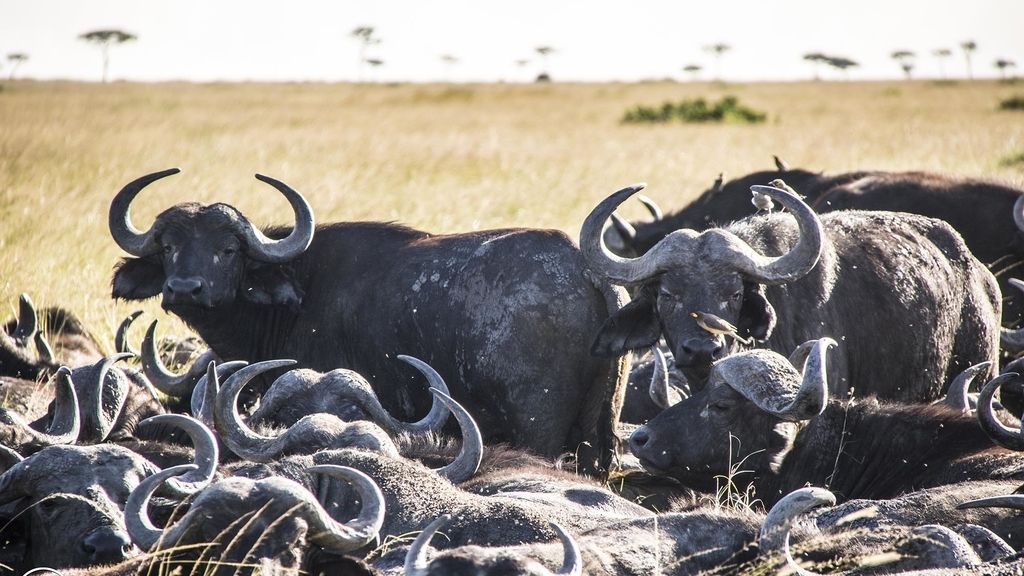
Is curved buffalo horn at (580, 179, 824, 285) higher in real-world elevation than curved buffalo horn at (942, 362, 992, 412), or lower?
higher

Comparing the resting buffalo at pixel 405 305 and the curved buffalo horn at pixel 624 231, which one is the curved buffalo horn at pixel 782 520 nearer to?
the resting buffalo at pixel 405 305

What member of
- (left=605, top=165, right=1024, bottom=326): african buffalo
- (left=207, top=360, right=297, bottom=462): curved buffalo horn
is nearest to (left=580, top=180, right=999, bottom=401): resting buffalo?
(left=605, top=165, right=1024, bottom=326): african buffalo

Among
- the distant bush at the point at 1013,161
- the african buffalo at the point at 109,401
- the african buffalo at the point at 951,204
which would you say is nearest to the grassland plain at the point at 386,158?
the distant bush at the point at 1013,161

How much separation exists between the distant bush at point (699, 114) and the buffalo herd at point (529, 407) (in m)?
23.9

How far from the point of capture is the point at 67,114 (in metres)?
29.9

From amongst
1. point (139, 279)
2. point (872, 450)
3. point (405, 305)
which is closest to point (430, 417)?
point (405, 305)

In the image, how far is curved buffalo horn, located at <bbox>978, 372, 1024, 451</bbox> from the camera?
543 centimetres

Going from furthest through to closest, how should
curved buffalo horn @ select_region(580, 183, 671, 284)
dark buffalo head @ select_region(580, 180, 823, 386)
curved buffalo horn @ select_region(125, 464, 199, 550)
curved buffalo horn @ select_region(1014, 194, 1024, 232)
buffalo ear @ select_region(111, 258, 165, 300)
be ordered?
curved buffalo horn @ select_region(1014, 194, 1024, 232) < buffalo ear @ select_region(111, 258, 165, 300) < curved buffalo horn @ select_region(580, 183, 671, 284) < dark buffalo head @ select_region(580, 180, 823, 386) < curved buffalo horn @ select_region(125, 464, 199, 550)

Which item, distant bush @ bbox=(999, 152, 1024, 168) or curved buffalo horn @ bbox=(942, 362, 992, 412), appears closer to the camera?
curved buffalo horn @ bbox=(942, 362, 992, 412)

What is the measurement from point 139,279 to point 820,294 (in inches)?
163

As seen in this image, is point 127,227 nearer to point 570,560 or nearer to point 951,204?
point 570,560

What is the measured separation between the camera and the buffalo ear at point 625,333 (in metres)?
6.62

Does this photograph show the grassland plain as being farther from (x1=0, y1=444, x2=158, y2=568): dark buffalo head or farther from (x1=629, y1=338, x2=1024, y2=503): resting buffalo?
(x1=629, y1=338, x2=1024, y2=503): resting buffalo

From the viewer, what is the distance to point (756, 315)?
667cm
